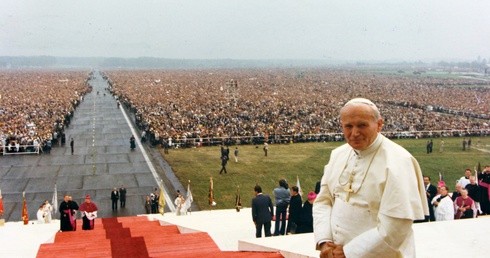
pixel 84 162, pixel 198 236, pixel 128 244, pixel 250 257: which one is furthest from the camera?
pixel 84 162

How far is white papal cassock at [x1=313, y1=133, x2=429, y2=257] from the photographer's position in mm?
2611

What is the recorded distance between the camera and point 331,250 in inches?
112

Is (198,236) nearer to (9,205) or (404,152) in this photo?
(404,152)

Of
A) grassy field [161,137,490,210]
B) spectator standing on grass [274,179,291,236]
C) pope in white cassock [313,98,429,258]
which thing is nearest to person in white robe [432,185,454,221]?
spectator standing on grass [274,179,291,236]

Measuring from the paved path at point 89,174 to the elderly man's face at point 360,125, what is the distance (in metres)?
16.5

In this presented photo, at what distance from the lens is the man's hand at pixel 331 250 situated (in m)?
2.80

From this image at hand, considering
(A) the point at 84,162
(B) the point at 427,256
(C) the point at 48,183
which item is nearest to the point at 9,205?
(C) the point at 48,183

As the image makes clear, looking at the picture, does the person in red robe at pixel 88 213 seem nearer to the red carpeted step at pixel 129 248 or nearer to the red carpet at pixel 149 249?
the red carpet at pixel 149 249

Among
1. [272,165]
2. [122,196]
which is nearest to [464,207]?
[122,196]

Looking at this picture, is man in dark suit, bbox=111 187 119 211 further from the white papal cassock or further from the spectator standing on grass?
the white papal cassock

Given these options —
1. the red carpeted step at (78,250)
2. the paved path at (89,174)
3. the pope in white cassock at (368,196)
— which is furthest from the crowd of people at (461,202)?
the paved path at (89,174)

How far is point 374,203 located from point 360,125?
1.32ft

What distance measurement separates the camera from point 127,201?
808 inches

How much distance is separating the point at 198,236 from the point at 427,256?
9.14 feet
